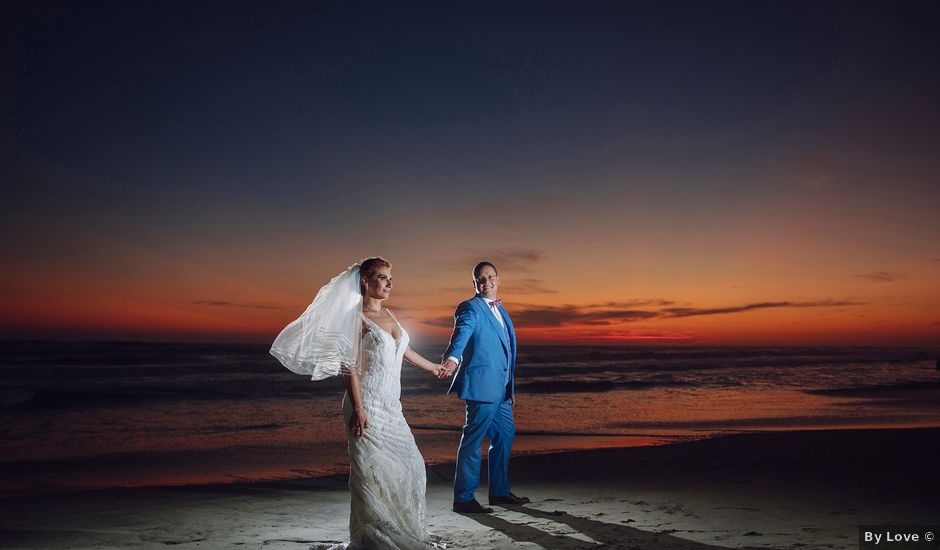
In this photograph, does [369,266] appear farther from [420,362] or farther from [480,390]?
[480,390]

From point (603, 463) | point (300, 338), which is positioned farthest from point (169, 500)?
point (603, 463)

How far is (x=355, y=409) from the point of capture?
4.49 metres

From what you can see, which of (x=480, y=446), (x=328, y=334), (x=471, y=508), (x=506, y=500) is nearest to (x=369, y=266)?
(x=328, y=334)

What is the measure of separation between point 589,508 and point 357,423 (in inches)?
96.9

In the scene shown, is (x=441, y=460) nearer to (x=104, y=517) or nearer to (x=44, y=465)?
(x=104, y=517)

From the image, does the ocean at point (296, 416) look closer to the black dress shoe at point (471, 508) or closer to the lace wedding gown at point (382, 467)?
the black dress shoe at point (471, 508)

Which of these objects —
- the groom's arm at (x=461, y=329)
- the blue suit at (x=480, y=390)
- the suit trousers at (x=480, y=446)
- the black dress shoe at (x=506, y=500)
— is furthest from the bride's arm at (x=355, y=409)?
the black dress shoe at (x=506, y=500)

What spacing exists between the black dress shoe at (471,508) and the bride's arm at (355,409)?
1.72 m

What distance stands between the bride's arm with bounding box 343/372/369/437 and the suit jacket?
1.45 meters

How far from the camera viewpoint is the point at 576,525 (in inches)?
210

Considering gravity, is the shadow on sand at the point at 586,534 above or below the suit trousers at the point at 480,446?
below

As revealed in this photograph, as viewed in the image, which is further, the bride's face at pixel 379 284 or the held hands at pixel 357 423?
the bride's face at pixel 379 284

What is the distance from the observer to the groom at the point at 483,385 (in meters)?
5.88

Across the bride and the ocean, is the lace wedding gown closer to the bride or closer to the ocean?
the bride
